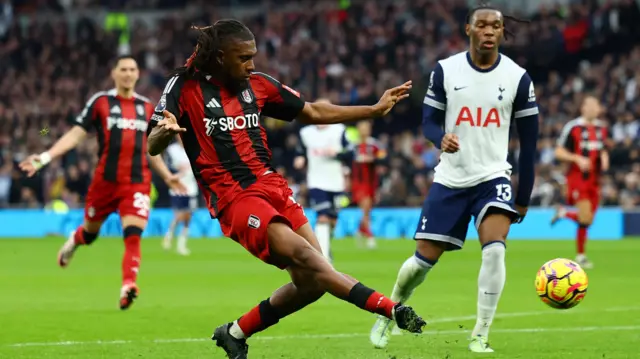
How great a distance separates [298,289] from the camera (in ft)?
23.3

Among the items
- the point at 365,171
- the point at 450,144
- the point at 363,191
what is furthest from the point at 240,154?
the point at 363,191

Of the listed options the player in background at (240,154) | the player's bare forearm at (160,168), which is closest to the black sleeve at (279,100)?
the player in background at (240,154)

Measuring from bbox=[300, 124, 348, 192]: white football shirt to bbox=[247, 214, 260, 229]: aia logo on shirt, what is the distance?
11311 millimetres

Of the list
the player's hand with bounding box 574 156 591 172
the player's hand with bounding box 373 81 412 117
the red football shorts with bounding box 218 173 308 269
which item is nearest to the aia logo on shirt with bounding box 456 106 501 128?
the player's hand with bounding box 373 81 412 117

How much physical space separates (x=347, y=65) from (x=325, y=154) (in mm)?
15271

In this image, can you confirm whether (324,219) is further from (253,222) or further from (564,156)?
(253,222)

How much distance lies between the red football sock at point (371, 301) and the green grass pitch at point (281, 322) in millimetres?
1504

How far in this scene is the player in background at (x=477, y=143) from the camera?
838 cm

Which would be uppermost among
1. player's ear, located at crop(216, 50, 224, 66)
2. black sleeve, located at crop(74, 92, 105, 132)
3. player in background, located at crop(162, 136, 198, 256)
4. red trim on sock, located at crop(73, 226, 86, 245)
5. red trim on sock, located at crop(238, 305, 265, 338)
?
player's ear, located at crop(216, 50, 224, 66)

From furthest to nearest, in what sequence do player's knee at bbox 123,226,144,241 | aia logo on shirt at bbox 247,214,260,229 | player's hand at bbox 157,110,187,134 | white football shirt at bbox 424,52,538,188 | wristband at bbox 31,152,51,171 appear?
player's knee at bbox 123,226,144,241 < wristband at bbox 31,152,51,171 < white football shirt at bbox 424,52,538,188 < aia logo on shirt at bbox 247,214,260,229 < player's hand at bbox 157,110,187,134

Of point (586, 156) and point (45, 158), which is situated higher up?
point (45, 158)

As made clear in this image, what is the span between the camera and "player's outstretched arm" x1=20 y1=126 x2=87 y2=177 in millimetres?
9750

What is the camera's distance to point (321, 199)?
18.0 metres

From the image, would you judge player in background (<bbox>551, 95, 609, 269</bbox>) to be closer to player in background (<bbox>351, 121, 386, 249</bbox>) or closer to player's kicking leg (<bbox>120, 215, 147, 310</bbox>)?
player in background (<bbox>351, 121, 386, 249</bbox>)
